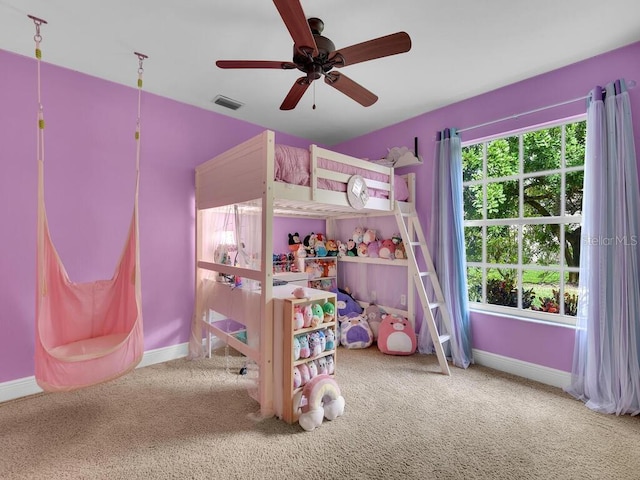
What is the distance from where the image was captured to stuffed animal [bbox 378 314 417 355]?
3041 millimetres

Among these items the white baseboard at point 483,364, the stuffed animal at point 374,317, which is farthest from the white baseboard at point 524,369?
the stuffed animal at point 374,317

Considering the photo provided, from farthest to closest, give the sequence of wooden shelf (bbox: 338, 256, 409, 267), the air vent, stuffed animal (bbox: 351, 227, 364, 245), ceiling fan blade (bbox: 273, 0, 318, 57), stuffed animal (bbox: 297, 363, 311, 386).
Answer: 1. stuffed animal (bbox: 351, 227, 364, 245)
2. wooden shelf (bbox: 338, 256, 409, 267)
3. the air vent
4. stuffed animal (bbox: 297, 363, 311, 386)
5. ceiling fan blade (bbox: 273, 0, 318, 57)

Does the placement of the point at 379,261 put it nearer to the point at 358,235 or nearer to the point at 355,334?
the point at 358,235

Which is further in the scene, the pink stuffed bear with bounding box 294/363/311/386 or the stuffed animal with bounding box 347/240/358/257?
the stuffed animal with bounding box 347/240/358/257

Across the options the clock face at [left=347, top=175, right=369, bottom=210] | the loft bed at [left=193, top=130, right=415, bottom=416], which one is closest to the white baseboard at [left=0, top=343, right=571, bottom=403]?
the loft bed at [left=193, top=130, right=415, bottom=416]

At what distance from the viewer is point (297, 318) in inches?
80.1

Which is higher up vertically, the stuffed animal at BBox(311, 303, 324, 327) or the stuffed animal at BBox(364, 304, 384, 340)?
the stuffed animal at BBox(311, 303, 324, 327)

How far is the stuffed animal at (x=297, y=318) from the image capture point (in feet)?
6.62

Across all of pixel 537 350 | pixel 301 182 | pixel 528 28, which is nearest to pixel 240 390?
pixel 301 182

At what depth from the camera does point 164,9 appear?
69.6 inches

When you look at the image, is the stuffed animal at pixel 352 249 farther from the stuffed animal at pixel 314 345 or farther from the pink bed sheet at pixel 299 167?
the stuffed animal at pixel 314 345

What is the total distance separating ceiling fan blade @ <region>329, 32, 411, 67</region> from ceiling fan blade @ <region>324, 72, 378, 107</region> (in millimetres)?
99

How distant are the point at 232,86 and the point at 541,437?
3.50m

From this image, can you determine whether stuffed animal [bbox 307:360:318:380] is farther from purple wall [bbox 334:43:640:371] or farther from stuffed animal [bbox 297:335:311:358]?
purple wall [bbox 334:43:640:371]
